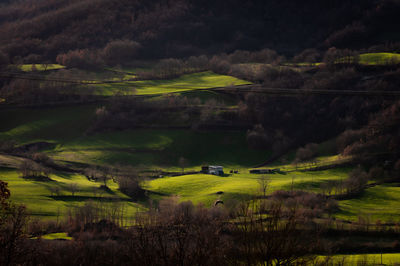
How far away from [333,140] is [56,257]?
331ft

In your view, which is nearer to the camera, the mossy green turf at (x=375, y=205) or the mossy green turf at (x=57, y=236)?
the mossy green turf at (x=57, y=236)

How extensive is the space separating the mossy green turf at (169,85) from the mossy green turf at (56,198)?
58.4 m

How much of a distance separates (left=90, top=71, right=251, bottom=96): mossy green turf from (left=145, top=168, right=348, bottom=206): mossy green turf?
49.8m

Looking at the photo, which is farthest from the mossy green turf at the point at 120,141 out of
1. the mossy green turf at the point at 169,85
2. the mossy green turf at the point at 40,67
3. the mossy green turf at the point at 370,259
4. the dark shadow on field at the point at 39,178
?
the mossy green turf at the point at 370,259

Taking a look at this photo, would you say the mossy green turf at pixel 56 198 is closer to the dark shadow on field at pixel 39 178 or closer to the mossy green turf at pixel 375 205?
the dark shadow on field at pixel 39 178

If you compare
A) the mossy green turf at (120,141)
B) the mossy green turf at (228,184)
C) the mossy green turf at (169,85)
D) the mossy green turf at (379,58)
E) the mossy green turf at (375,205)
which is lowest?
the mossy green turf at (375,205)

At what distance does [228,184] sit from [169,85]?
75901 mm

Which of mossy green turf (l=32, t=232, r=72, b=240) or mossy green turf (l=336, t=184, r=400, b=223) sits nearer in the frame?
mossy green turf (l=32, t=232, r=72, b=240)

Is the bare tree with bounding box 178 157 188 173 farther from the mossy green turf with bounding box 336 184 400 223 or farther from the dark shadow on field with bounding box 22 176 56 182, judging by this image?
the mossy green turf with bounding box 336 184 400 223

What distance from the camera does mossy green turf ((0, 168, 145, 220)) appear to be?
80.2 meters

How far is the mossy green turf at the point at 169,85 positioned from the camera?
518ft

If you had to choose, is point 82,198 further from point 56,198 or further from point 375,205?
point 375,205

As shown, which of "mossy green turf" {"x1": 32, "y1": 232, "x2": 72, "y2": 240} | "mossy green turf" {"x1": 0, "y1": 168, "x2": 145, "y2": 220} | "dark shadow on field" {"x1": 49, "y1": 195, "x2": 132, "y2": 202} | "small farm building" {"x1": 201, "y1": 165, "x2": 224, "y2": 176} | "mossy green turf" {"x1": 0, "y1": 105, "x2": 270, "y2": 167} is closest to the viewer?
"mossy green turf" {"x1": 32, "y1": 232, "x2": 72, "y2": 240}

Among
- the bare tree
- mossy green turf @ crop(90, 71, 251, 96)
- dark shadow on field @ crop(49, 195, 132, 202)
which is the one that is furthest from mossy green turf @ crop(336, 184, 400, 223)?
mossy green turf @ crop(90, 71, 251, 96)
